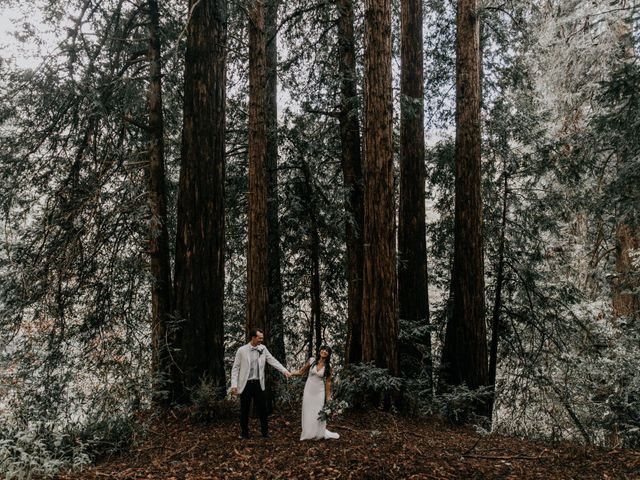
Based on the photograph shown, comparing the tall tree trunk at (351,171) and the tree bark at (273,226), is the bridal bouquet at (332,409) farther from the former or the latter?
the tree bark at (273,226)

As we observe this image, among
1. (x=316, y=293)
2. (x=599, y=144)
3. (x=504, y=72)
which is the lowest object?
(x=316, y=293)

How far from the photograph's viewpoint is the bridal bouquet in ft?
23.7

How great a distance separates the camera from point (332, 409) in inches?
313

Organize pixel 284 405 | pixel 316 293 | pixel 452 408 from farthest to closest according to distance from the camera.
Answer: pixel 316 293 < pixel 284 405 < pixel 452 408

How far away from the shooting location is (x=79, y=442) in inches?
237

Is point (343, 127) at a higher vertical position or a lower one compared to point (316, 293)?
higher

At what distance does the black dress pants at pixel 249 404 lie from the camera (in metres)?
7.41

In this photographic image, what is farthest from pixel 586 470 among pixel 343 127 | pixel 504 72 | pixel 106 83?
pixel 504 72

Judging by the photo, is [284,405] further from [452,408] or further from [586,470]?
[586,470]

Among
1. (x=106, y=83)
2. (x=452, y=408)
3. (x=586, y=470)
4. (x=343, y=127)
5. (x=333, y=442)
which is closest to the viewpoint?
(x=586, y=470)

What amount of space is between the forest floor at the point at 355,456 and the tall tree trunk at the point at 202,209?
3.68 feet

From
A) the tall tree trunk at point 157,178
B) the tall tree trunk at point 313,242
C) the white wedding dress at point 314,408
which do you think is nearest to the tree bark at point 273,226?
the tall tree trunk at point 313,242

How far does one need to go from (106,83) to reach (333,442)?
6854 mm

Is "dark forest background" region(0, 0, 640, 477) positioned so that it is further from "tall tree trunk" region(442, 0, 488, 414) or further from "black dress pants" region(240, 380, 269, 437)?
"black dress pants" region(240, 380, 269, 437)
